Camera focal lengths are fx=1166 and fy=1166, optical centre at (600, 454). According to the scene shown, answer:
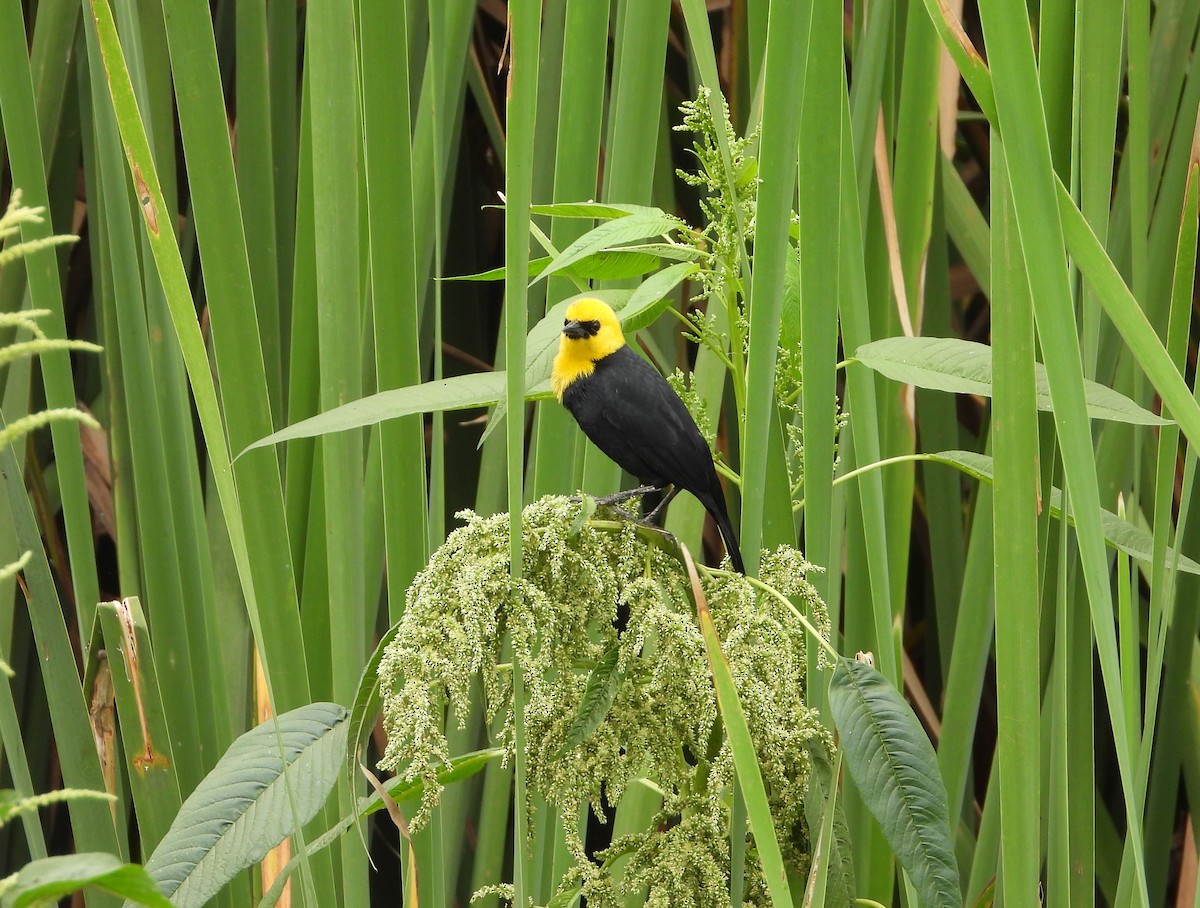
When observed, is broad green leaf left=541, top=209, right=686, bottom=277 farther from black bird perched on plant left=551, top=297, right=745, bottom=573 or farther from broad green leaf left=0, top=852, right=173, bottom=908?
broad green leaf left=0, top=852, right=173, bottom=908

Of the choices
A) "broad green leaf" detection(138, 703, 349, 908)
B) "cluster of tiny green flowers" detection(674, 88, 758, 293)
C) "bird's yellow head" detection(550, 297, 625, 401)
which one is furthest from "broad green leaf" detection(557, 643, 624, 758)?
"bird's yellow head" detection(550, 297, 625, 401)

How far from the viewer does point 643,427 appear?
0.79 m

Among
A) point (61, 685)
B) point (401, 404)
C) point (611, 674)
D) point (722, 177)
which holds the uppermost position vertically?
point (722, 177)

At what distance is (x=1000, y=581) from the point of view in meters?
0.47

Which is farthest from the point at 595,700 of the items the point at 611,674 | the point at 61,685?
the point at 61,685

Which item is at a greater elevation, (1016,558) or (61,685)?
(1016,558)

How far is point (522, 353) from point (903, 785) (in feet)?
0.80

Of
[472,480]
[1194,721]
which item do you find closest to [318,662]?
[472,480]

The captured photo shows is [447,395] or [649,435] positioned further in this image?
[649,435]

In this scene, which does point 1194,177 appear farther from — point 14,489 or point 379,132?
point 14,489

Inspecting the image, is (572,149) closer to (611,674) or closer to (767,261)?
(767,261)

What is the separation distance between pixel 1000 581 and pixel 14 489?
1.91 feet

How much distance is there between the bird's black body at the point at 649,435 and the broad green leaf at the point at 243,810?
294mm

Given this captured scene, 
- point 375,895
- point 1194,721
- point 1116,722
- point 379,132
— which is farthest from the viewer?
point 375,895
